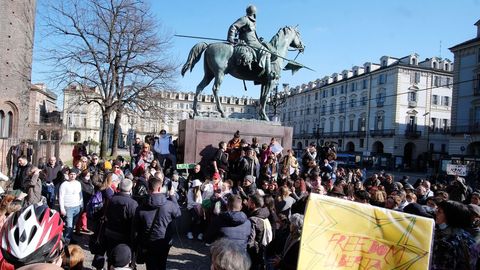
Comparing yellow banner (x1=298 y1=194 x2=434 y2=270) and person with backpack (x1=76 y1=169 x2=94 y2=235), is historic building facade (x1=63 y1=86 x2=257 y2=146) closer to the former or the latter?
person with backpack (x1=76 y1=169 x2=94 y2=235)

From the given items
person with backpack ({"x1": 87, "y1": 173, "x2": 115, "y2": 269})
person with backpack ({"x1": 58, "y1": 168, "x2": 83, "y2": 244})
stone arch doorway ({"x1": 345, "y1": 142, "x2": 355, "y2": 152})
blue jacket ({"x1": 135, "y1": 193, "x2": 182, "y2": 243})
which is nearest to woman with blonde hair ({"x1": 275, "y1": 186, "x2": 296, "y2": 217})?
blue jacket ({"x1": 135, "y1": 193, "x2": 182, "y2": 243})

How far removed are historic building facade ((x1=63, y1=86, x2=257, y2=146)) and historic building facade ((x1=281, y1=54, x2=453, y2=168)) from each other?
18996 mm

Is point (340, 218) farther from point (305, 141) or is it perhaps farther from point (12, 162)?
point (305, 141)

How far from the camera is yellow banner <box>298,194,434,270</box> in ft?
9.50

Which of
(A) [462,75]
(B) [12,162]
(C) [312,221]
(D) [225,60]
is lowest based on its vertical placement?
(B) [12,162]

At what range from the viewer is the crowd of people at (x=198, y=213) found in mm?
2641

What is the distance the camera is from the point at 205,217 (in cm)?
882

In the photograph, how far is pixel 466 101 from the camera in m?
48.2

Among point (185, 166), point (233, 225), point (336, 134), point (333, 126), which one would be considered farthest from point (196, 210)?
point (333, 126)

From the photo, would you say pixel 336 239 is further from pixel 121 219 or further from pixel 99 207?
pixel 99 207

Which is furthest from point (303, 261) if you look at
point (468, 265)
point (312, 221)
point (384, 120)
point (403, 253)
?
point (384, 120)

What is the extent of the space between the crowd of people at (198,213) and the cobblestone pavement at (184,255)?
33cm

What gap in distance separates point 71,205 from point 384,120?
6444 centimetres

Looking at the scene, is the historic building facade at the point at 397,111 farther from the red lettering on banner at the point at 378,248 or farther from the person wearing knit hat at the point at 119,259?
the red lettering on banner at the point at 378,248
